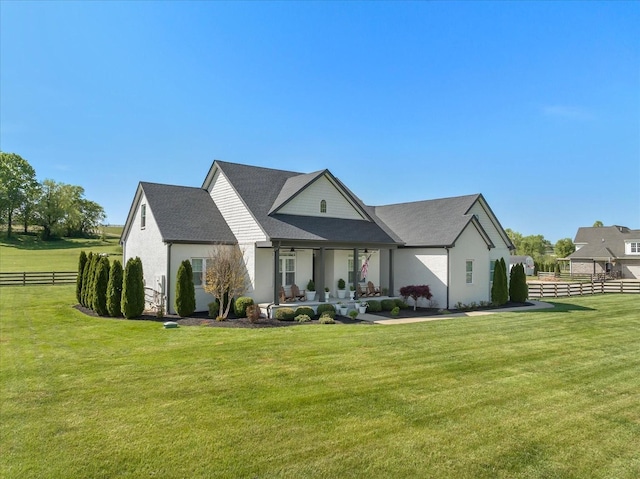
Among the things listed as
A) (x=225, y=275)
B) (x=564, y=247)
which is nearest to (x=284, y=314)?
(x=225, y=275)

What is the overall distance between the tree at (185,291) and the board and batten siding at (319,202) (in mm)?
5390

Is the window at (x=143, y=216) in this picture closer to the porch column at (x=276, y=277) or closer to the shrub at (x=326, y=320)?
the porch column at (x=276, y=277)

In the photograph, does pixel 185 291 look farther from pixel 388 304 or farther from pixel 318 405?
pixel 318 405

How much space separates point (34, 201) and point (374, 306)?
71.3 metres

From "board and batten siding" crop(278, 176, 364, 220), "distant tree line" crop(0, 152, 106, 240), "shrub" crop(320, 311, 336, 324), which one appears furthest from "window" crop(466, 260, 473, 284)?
"distant tree line" crop(0, 152, 106, 240)

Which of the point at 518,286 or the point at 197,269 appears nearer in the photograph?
the point at 197,269

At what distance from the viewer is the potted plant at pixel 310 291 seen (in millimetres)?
19641

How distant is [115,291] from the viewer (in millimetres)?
17719

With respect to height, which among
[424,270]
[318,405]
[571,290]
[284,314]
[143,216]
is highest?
[143,216]

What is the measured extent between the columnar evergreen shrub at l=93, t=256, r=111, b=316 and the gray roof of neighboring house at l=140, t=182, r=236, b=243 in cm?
314

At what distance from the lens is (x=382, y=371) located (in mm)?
9273

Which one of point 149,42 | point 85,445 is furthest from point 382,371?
point 149,42

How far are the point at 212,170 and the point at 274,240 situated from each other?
24.5ft

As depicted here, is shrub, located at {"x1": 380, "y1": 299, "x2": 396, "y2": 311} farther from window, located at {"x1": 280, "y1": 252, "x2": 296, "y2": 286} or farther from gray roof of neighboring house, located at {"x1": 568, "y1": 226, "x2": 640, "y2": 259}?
gray roof of neighboring house, located at {"x1": 568, "y1": 226, "x2": 640, "y2": 259}
